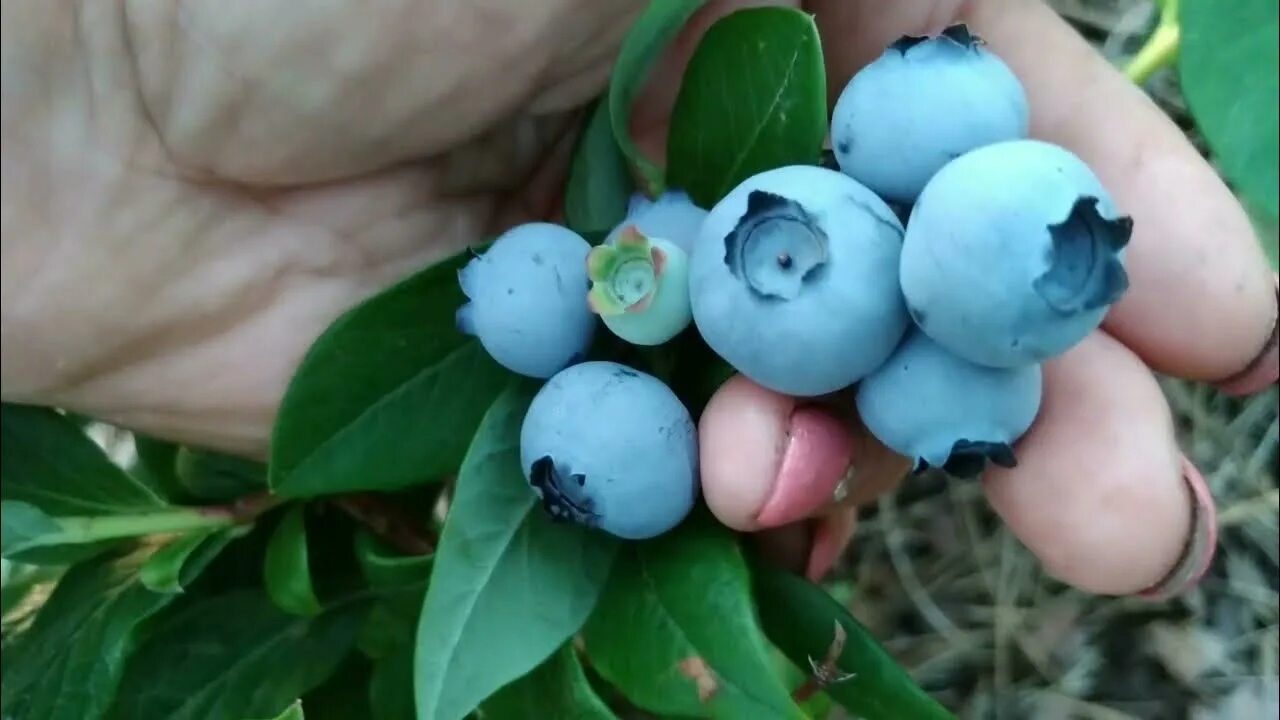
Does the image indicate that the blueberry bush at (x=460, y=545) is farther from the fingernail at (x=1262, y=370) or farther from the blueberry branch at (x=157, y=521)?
the fingernail at (x=1262, y=370)

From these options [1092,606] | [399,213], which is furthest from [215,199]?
[1092,606]

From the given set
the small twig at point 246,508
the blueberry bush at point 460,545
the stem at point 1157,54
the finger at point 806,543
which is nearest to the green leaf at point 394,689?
the blueberry bush at point 460,545

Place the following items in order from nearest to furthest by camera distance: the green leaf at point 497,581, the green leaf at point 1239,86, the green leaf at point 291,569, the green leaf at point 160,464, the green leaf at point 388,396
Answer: the green leaf at point 1239,86
the green leaf at point 497,581
the green leaf at point 388,396
the green leaf at point 291,569
the green leaf at point 160,464

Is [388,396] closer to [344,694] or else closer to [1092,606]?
[344,694]

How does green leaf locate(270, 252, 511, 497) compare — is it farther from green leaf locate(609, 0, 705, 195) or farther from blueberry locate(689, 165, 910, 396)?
blueberry locate(689, 165, 910, 396)

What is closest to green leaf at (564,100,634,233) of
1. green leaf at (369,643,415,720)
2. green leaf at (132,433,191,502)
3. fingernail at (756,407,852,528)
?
fingernail at (756,407,852,528)

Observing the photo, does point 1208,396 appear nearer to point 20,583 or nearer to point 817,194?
point 817,194
